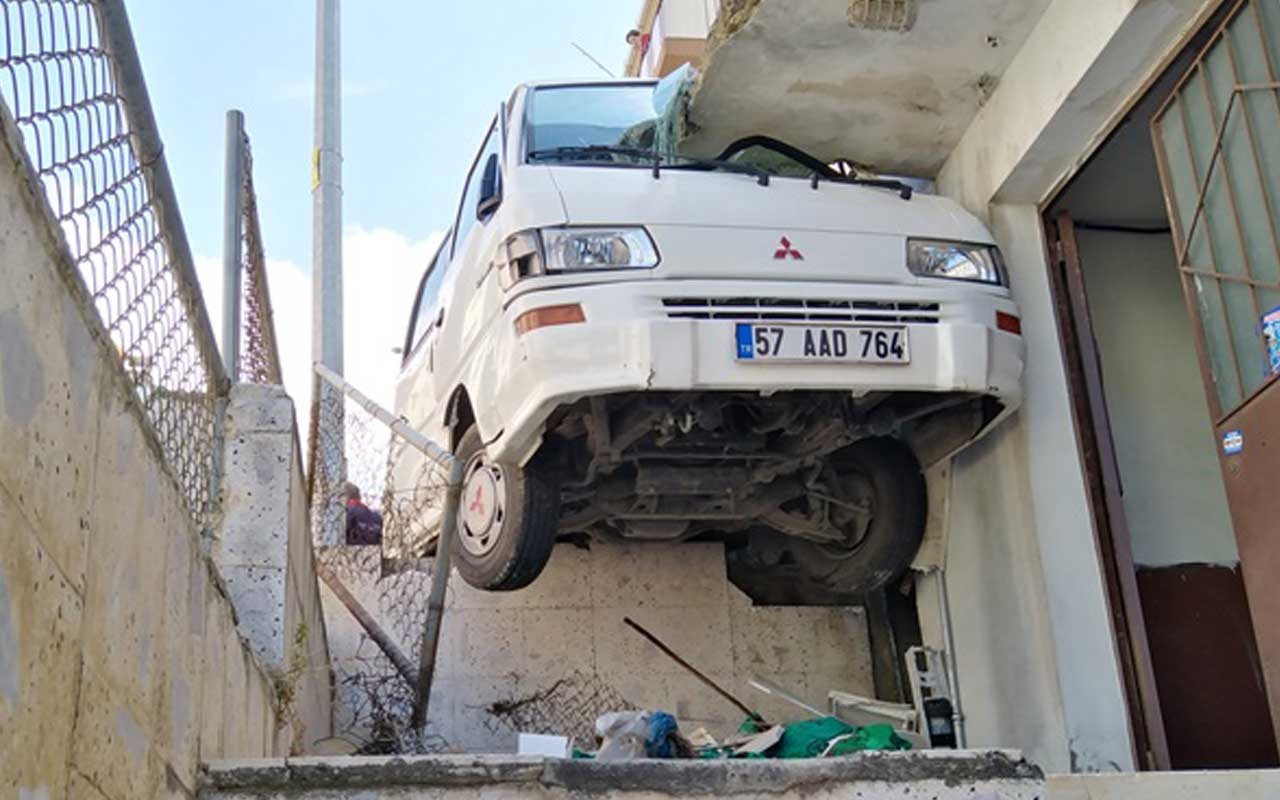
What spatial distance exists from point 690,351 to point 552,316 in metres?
0.50

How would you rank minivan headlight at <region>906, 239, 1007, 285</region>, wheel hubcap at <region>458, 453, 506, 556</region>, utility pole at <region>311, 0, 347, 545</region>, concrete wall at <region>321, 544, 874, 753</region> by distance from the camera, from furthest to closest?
utility pole at <region>311, 0, 347, 545</region> → concrete wall at <region>321, 544, 874, 753</region> → wheel hubcap at <region>458, 453, 506, 556</region> → minivan headlight at <region>906, 239, 1007, 285</region>

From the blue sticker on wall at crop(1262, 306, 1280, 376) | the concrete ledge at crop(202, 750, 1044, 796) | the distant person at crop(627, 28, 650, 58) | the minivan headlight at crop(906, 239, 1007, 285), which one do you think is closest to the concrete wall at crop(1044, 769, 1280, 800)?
the concrete ledge at crop(202, 750, 1044, 796)

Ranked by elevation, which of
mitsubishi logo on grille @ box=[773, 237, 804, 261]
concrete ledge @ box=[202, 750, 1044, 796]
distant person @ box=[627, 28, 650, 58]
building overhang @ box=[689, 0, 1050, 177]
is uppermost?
distant person @ box=[627, 28, 650, 58]

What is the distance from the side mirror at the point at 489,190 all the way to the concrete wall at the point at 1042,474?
2242mm

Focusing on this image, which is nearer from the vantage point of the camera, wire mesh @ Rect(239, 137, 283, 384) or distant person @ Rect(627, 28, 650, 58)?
wire mesh @ Rect(239, 137, 283, 384)

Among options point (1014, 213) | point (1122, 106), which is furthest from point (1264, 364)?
point (1014, 213)

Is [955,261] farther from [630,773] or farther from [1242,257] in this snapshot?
[630,773]

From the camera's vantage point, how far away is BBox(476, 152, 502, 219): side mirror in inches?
209

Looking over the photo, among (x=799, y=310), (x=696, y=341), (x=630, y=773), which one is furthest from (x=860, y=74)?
(x=630, y=773)

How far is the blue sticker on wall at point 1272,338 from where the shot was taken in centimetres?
418

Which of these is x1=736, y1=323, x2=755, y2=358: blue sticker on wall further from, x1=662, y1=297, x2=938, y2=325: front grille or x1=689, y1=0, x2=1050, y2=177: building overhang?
x1=689, y1=0, x2=1050, y2=177: building overhang

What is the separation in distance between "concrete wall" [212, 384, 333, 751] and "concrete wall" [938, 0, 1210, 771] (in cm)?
296

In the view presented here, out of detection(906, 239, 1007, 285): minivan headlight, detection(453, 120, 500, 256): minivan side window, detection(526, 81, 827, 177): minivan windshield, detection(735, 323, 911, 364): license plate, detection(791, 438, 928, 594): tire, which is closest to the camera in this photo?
detection(735, 323, 911, 364): license plate

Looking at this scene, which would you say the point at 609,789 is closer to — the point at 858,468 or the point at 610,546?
the point at 858,468
